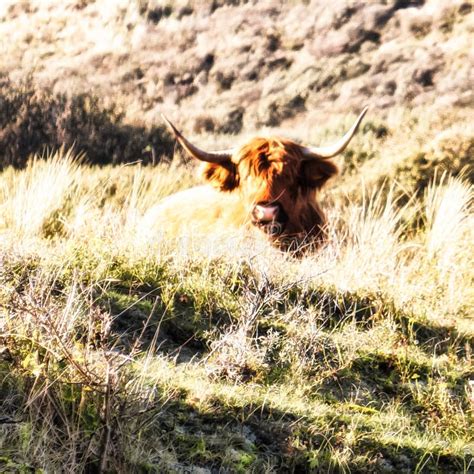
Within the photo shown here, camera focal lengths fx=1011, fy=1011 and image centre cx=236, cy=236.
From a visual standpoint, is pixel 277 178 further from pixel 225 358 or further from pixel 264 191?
pixel 225 358

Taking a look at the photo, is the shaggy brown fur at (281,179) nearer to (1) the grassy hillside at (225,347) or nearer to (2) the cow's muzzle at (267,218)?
(2) the cow's muzzle at (267,218)

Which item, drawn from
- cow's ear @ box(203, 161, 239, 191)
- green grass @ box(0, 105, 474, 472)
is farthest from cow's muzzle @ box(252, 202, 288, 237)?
green grass @ box(0, 105, 474, 472)

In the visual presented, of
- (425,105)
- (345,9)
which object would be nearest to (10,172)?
(425,105)

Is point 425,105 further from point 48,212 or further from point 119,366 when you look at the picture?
point 119,366

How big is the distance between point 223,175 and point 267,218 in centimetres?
93

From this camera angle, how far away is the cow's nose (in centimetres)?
777

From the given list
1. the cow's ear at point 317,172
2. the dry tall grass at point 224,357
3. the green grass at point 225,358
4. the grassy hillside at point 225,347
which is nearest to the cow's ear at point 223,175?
the cow's ear at point 317,172

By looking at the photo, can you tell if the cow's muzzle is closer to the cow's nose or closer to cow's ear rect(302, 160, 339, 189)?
the cow's nose

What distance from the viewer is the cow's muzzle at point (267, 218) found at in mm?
7745

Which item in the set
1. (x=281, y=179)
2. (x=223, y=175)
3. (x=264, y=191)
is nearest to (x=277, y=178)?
(x=281, y=179)

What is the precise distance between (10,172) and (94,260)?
27.5ft

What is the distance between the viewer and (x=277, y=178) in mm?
8117

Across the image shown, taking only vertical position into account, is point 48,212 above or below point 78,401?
below

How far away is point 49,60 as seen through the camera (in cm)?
2802
